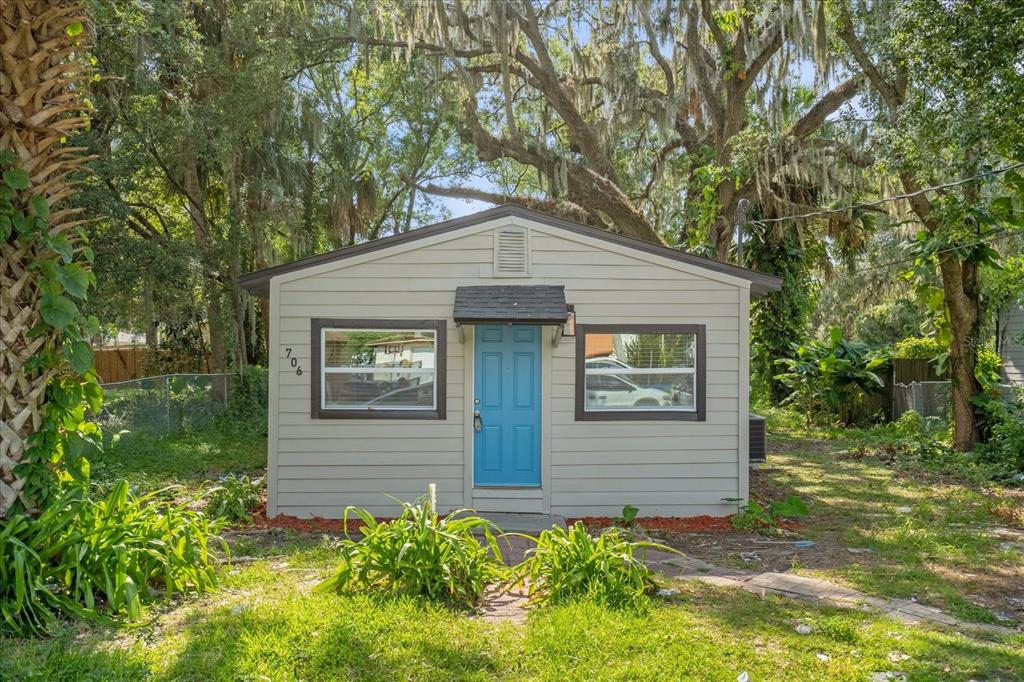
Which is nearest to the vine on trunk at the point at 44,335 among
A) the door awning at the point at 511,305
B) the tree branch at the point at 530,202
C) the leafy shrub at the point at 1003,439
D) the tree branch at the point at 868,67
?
the door awning at the point at 511,305

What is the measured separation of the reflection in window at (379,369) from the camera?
8523 mm

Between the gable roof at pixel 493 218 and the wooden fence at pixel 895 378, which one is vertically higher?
the gable roof at pixel 493 218

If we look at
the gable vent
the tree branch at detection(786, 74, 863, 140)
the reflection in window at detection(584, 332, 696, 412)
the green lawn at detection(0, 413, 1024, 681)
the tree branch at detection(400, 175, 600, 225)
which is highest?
the tree branch at detection(786, 74, 863, 140)

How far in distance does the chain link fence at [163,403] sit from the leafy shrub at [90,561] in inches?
265

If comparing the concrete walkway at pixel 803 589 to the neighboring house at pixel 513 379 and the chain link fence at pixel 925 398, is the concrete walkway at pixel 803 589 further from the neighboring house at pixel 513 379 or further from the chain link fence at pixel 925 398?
the chain link fence at pixel 925 398

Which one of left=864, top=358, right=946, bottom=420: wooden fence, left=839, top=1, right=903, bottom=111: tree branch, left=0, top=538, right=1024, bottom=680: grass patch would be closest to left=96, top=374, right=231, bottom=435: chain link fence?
left=0, top=538, right=1024, bottom=680: grass patch

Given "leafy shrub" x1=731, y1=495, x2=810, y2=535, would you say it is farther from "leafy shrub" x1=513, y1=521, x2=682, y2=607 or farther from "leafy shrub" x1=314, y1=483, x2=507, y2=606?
"leafy shrub" x1=314, y1=483, x2=507, y2=606

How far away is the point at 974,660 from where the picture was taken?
4.19 metres

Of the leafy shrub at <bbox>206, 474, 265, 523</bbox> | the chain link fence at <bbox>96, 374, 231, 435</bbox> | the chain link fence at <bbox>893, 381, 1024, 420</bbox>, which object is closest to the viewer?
the leafy shrub at <bbox>206, 474, 265, 523</bbox>

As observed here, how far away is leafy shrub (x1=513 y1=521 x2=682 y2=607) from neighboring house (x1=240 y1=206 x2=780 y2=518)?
3.07 meters

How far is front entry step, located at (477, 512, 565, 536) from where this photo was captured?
25.6 feet

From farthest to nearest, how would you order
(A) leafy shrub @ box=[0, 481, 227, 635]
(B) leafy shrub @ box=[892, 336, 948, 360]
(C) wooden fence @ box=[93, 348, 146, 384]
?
(C) wooden fence @ box=[93, 348, 146, 384], (B) leafy shrub @ box=[892, 336, 948, 360], (A) leafy shrub @ box=[0, 481, 227, 635]

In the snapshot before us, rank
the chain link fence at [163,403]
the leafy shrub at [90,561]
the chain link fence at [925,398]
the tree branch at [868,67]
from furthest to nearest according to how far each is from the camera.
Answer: the chain link fence at [925,398] → the chain link fence at [163,403] → the tree branch at [868,67] → the leafy shrub at [90,561]

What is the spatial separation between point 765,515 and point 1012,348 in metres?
11.9
